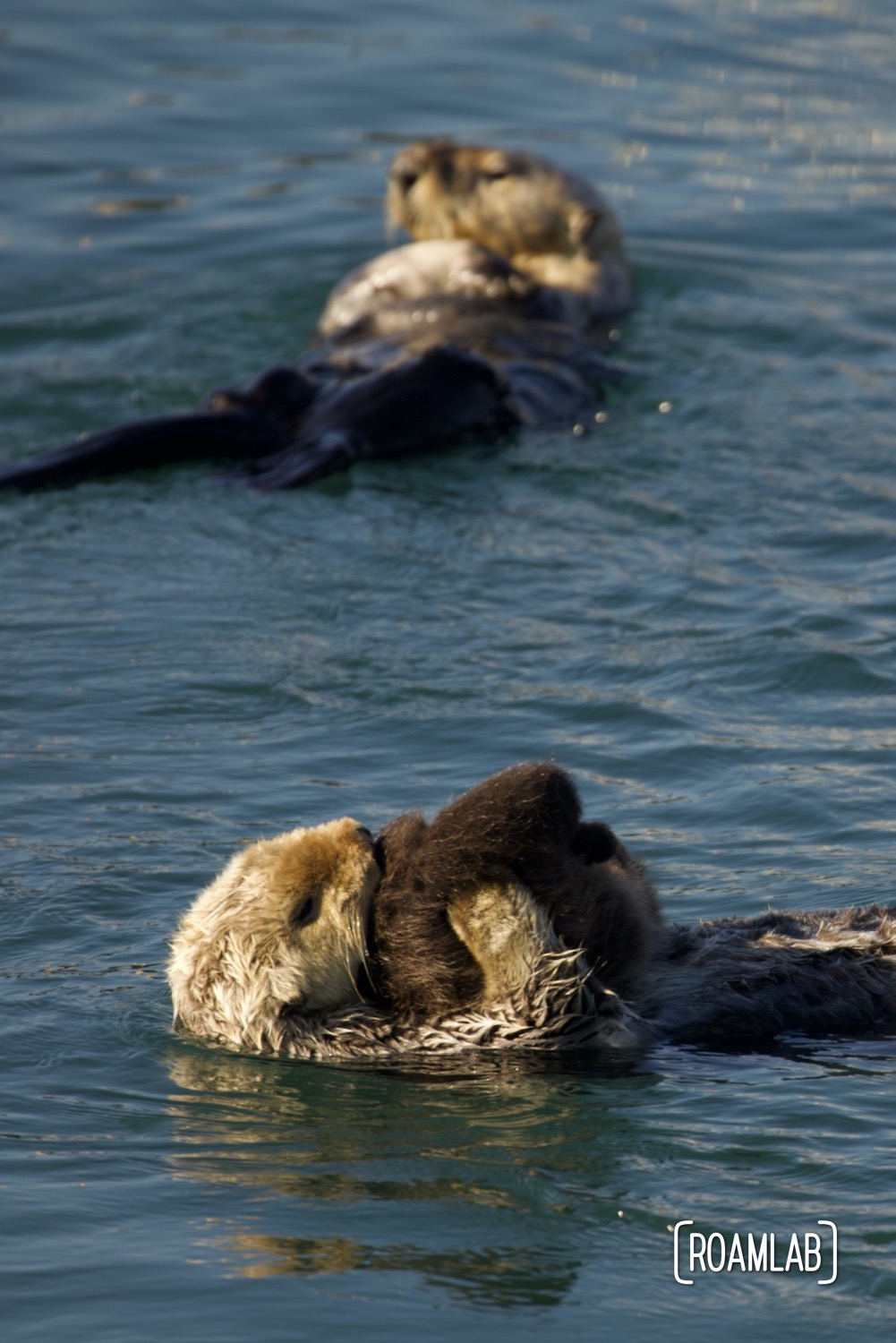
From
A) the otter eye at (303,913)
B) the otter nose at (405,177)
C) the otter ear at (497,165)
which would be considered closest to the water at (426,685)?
the otter eye at (303,913)

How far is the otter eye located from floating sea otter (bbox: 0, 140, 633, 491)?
4.07 m

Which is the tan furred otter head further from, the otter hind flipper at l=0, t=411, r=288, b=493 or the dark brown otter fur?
the dark brown otter fur

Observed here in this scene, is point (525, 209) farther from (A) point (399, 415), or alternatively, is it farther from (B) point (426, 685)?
(B) point (426, 685)

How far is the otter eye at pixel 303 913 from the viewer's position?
3883 millimetres

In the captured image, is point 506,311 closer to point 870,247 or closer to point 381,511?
point 381,511

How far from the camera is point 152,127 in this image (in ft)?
45.4

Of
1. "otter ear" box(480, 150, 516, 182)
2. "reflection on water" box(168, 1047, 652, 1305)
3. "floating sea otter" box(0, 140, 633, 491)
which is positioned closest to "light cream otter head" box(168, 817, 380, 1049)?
"reflection on water" box(168, 1047, 652, 1305)

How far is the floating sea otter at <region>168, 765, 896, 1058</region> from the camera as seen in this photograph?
12.4 ft

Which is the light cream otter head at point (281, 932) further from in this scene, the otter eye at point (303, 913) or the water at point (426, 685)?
the water at point (426, 685)

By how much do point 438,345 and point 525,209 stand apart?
2.10 meters

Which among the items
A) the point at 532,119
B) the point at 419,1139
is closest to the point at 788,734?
the point at 419,1139

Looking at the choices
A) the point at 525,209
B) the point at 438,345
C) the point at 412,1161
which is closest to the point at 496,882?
the point at 412,1161

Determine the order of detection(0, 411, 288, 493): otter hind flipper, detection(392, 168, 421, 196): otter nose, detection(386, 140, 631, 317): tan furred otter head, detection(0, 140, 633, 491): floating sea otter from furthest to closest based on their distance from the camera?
detection(392, 168, 421, 196): otter nose, detection(386, 140, 631, 317): tan furred otter head, detection(0, 140, 633, 491): floating sea otter, detection(0, 411, 288, 493): otter hind flipper

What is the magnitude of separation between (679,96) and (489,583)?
8783 millimetres
